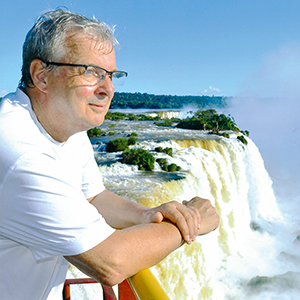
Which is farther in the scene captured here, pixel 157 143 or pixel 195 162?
pixel 157 143

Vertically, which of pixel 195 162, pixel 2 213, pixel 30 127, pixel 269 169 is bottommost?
pixel 269 169

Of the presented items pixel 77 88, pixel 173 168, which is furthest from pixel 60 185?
pixel 173 168

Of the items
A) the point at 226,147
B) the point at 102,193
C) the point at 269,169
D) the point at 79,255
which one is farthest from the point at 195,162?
the point at 269,169

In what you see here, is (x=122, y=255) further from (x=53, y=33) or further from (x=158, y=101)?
(x=158, y=101)

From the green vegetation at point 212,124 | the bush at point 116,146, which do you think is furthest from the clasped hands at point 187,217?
the green vegetation at point 212,124

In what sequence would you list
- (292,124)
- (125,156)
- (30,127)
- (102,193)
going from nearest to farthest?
(30,127) → (102,193) → (125,156) → (292,124)

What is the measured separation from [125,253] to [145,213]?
43cm

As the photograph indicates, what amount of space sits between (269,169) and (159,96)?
2190 inches

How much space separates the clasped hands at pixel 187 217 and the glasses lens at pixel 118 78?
61 centimetres

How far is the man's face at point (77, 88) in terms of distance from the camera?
115 cm

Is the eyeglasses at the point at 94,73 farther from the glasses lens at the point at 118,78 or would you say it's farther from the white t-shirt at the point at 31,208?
the white t-shirt at the point at 31,208

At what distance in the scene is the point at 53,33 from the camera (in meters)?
1.14

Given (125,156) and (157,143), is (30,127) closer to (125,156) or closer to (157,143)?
(125,156)

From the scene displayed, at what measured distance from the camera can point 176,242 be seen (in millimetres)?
1203
